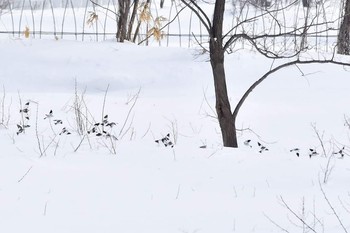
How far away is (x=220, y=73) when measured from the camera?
511 centimetres

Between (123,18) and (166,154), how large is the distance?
575 cm

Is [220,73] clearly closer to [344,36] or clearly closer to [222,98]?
[222,98]

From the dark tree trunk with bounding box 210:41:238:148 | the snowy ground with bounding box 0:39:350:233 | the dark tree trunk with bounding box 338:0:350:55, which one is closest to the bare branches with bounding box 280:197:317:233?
the snowy ground with bounding box 0:39:350:233

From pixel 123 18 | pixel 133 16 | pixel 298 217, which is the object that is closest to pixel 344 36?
pixel 133 16

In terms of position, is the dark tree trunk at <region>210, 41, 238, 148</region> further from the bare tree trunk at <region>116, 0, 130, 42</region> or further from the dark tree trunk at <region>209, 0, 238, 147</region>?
the bare tree trunk at <region>116, 0, 130, 42</region>

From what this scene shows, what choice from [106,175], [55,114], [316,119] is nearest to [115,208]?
[106,175]

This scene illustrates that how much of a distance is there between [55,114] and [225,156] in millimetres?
2707

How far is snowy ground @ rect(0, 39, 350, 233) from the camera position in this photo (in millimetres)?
2926

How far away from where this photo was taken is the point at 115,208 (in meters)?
3.01

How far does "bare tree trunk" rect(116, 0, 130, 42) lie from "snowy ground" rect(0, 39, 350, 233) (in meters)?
1.05

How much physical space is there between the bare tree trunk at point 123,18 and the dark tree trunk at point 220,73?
14.6 feet

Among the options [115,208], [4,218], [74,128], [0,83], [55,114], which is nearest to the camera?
[4,218]

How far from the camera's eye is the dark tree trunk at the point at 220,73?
506 cm

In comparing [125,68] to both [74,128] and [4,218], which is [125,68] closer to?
[74,128]
